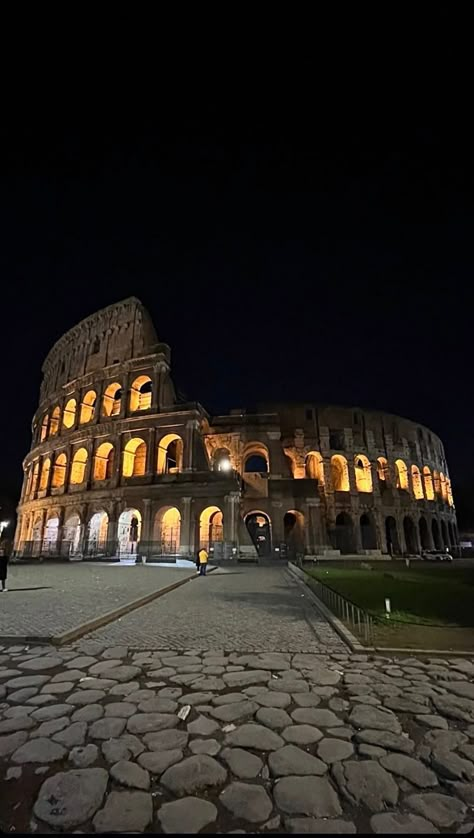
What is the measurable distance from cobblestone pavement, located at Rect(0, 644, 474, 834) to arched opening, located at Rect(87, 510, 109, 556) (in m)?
28.2

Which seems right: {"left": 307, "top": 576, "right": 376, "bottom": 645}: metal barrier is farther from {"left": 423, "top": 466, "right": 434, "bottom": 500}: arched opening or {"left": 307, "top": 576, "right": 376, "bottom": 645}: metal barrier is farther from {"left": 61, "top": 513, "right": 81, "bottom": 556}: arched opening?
{"left": 423, "top": 466, "right": 434, "bottom": 500}: arched opening

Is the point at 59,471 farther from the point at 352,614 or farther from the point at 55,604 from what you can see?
the point at 352,614

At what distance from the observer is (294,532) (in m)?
35.2

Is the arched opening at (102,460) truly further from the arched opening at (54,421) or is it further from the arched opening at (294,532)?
the arched opening at (294,532)

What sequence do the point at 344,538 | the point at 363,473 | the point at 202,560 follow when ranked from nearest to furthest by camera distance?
the point at 202,560, the point at 344,538, the point at 363,473

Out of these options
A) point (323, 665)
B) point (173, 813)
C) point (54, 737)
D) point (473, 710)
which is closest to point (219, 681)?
point (323, 665)

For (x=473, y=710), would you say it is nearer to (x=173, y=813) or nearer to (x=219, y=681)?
(x=219, y=681)

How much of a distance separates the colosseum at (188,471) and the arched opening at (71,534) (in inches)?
4.7

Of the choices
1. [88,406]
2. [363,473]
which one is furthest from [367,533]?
[88,406]

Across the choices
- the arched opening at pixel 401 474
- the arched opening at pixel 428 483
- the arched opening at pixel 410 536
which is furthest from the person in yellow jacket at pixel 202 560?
the arched opening at pixel 428 483

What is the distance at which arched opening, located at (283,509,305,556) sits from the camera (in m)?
32.4

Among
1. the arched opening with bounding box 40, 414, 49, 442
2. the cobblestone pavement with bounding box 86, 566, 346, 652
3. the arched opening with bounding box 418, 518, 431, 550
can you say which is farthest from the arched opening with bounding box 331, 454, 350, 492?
the arched opening with bounding box 40, 414, 49, 442

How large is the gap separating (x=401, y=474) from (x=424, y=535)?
7.70 metres

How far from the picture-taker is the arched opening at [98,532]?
30.9 metres
